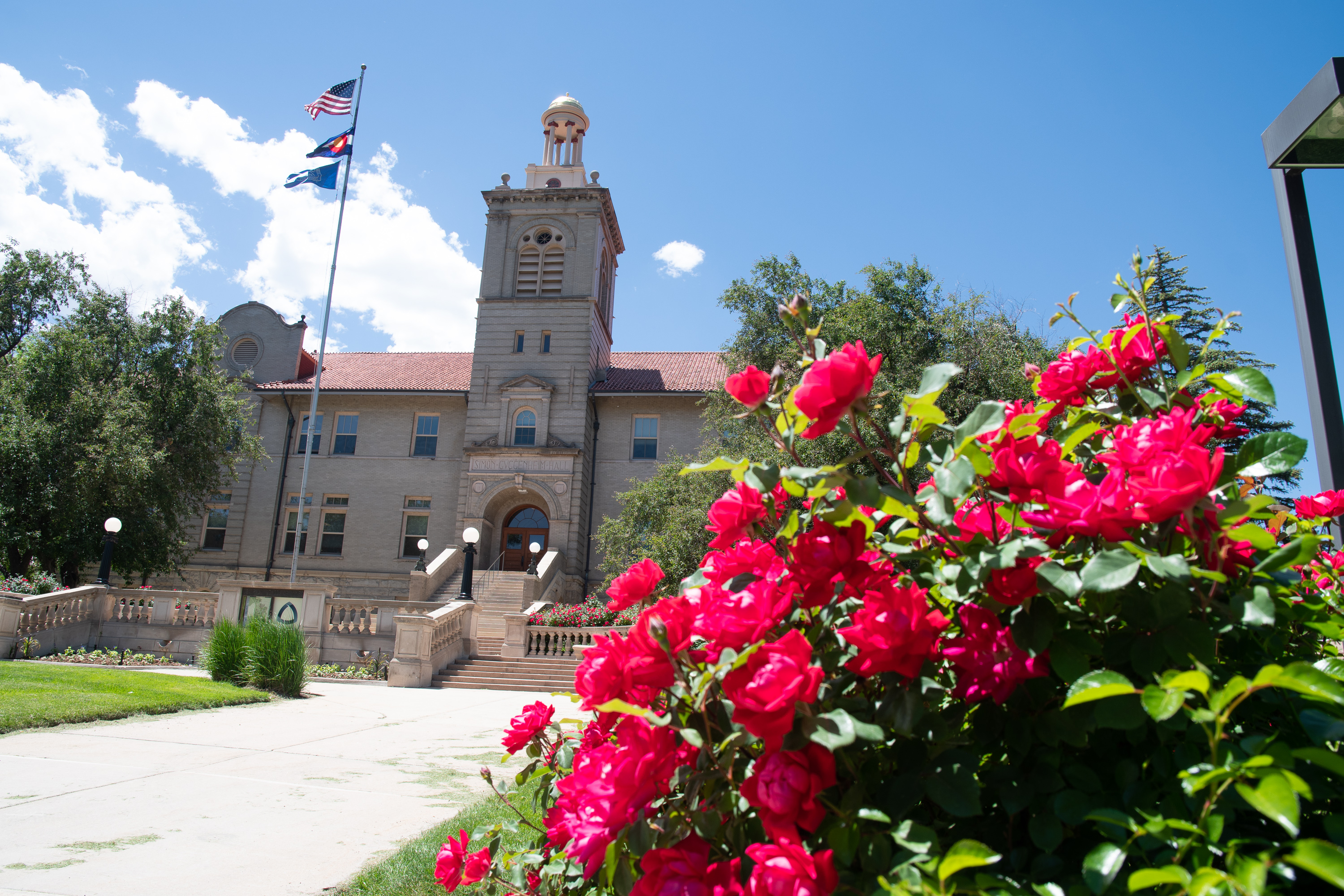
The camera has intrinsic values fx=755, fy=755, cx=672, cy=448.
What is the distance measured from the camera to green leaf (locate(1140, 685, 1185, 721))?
1.00 m

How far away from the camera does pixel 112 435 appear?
25.4 meters

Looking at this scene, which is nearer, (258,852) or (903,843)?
(903,843)

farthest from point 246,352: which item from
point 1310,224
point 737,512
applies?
point 737,512

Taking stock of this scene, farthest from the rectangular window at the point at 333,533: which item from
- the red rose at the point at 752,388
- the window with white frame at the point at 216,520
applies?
the red rose at the point at 752,388

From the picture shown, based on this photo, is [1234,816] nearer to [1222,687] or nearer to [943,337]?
[1222,687]

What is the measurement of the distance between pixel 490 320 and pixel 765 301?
43.1 ft

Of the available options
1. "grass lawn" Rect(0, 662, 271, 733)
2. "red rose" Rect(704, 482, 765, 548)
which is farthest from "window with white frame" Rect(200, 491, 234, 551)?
"red rose" Rect(704, 482, 765, 548)

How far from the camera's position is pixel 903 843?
111 centimetres

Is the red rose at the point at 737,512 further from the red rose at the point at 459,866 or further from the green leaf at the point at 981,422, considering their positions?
the red rose at the point at 459,866

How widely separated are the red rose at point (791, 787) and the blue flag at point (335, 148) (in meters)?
31.7

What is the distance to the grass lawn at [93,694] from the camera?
8.03 m

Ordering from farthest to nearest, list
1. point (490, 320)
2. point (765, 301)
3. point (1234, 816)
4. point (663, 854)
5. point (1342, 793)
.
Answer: point (490, 320) → point (765, 301) → point (663, 854) → point (1342, 793) → point (1234, 816)

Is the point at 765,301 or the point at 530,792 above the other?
the point at 765,301

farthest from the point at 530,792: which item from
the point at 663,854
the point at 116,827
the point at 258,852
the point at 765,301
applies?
the point at 765,301
